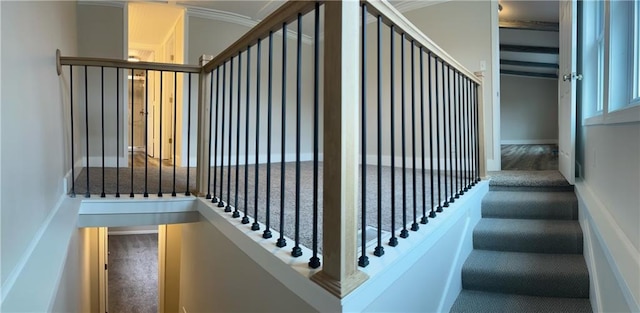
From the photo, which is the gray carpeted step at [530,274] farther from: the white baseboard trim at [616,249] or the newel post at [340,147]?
the newel post at [340,147]

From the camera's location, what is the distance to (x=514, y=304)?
1.61m

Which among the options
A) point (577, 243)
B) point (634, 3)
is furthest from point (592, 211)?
point (634, 3)

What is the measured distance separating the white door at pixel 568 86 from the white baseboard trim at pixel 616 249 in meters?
0.63

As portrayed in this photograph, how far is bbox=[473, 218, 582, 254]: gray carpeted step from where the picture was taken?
1.91 meters

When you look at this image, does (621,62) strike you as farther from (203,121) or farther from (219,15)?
(219,15)

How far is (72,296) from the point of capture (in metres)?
1.87

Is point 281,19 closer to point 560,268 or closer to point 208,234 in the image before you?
point 208,234

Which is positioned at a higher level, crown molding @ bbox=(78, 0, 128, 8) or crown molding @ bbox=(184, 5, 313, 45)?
crown molding @ bbox=(184, 5, 313, 45)

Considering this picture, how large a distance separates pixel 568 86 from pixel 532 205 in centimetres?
99

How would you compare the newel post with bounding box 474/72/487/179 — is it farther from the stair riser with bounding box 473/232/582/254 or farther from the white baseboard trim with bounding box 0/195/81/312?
the white baseboard trim with bounding box 0/195/81/312

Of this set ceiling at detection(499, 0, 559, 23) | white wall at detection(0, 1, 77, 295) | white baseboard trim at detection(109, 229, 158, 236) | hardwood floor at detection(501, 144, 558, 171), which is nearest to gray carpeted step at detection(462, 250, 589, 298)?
hardwood floor at detection(501, 144, 558, 171)

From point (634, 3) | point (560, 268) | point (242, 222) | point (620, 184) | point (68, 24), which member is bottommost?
point (560, 268)

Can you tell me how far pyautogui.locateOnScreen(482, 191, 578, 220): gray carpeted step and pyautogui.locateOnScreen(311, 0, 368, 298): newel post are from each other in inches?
67.5

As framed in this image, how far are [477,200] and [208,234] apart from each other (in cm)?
168
